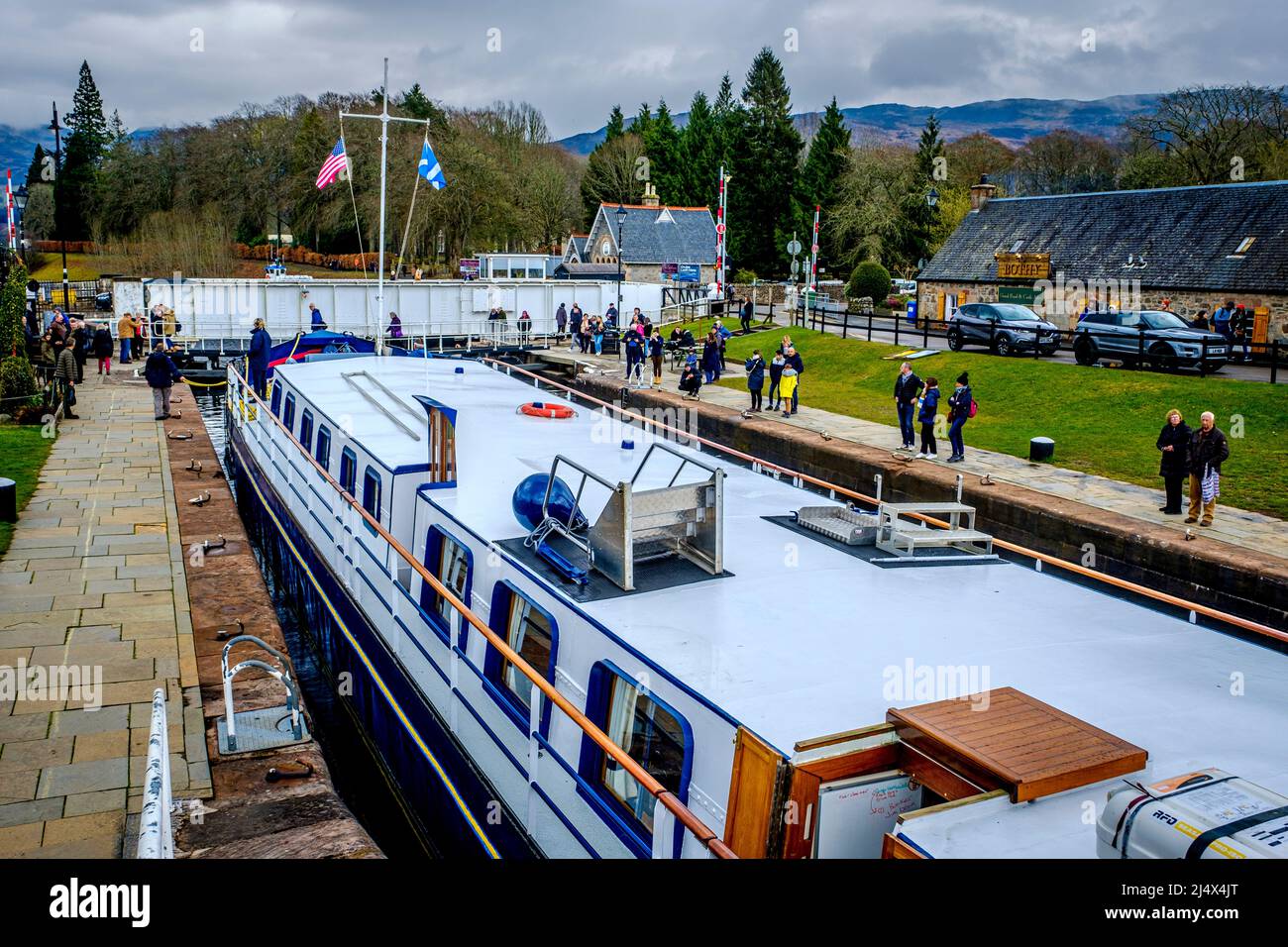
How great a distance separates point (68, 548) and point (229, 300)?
25682 mm

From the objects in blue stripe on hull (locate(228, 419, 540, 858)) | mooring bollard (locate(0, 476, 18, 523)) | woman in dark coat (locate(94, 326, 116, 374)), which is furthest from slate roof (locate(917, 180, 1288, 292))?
mooring bollard (locate(0, 476, 18, 523))

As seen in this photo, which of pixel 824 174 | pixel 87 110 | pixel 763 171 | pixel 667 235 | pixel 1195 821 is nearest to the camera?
pixel 1195 821

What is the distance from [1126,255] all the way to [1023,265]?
3458 mm

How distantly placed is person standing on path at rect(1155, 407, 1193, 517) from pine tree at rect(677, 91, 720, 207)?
219 feet

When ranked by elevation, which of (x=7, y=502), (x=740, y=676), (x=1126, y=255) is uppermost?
(x=1126, y=255)

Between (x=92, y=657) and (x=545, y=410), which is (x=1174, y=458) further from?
(x=92, y=657)

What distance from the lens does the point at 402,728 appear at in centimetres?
912


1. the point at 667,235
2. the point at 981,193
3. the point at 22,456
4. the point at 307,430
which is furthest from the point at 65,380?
the point at 667,235

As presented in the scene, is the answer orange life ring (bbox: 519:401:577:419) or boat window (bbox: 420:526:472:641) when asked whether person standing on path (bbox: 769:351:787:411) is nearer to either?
orange life ring (bbox: 519:401:577:419)

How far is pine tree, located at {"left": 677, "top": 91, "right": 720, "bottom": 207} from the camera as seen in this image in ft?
261
